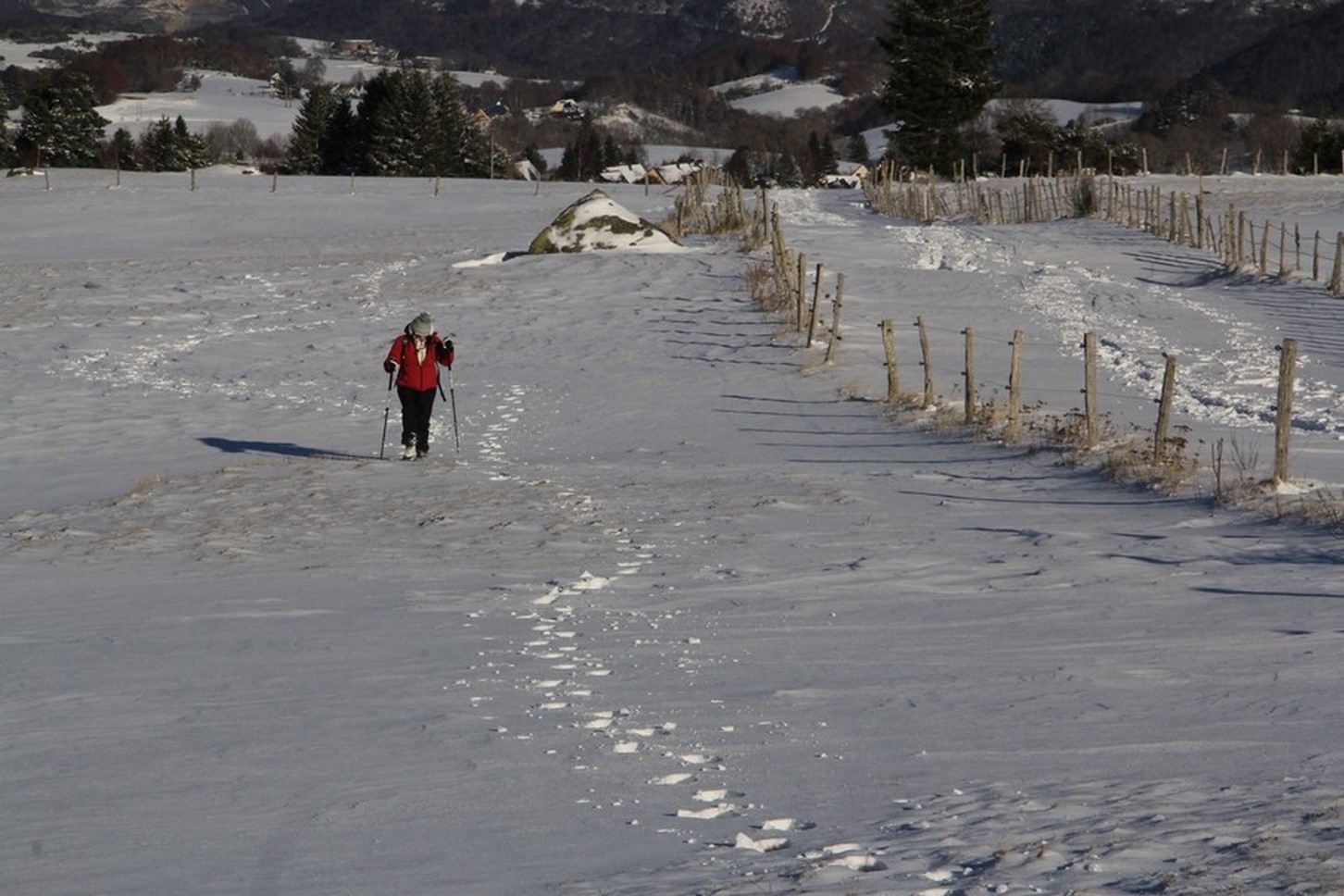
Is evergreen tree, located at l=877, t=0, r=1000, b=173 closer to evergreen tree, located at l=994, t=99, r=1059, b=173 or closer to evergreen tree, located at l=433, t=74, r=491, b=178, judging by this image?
evergreen tree, located at l=994, t=99, r=1059, b=173

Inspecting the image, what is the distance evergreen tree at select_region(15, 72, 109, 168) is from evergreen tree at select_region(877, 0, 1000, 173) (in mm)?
43536

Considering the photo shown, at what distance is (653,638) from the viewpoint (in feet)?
33.1

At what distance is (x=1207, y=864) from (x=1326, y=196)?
53102 millimetres

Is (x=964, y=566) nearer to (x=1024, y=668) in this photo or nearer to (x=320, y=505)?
(x=1024, y=668)

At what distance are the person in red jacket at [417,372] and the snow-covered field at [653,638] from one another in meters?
0.52

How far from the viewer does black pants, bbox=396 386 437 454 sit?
60.8 feet

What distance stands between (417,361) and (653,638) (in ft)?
28.9

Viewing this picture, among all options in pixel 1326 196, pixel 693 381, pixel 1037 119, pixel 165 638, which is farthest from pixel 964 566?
pixel 1037 119

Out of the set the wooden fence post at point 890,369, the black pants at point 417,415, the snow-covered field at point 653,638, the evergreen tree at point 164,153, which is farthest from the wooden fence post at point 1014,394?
the evergreen tree at point 164,153

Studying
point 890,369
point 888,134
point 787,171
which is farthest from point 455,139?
point 890,369

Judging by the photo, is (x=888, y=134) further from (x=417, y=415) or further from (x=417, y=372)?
(x=417, y=372)

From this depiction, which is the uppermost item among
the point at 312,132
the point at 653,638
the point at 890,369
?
the point at 312,132

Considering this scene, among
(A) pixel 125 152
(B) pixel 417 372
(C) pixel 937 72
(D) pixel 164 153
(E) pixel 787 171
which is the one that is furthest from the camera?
(E) pixel 787 171

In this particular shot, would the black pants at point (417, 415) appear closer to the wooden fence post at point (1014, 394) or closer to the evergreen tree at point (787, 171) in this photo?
the wooden fence post at point (1014, 394)
